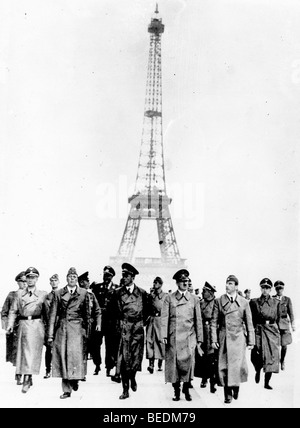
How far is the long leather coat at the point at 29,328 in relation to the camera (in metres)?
7.83

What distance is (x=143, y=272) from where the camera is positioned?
114ft

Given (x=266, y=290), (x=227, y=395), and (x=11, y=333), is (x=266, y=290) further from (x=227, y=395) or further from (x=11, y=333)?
(x=11, y=333)

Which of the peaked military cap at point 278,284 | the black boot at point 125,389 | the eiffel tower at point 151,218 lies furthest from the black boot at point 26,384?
the eiffel tower at point 151,218

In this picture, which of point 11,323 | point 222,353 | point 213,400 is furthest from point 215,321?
point 11,323

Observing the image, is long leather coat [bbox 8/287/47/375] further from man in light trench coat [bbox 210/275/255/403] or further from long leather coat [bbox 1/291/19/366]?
man in light trench coat [bbox 210/275/255/403]

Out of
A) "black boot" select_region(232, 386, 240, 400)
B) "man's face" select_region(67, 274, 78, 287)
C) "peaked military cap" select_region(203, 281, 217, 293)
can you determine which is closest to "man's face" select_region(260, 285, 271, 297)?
"peaked military cap" select_region(203, 281, 217, 293)

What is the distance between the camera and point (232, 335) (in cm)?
761

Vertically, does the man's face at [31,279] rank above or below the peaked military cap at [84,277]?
below

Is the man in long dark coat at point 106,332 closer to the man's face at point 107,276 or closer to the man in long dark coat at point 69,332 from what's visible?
the man's face at point 107,276

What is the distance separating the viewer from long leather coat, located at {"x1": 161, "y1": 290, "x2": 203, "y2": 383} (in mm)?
7324

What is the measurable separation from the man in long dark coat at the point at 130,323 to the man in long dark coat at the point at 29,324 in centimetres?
115

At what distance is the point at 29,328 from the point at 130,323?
1.52m

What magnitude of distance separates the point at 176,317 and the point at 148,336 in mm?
3038
